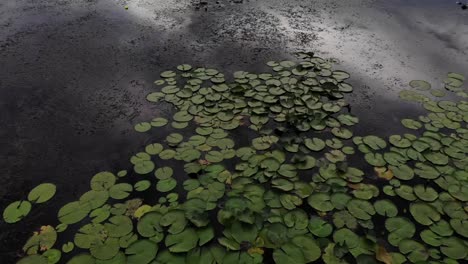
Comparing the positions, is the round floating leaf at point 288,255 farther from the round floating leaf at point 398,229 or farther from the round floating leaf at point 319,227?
the round floating leaf at point 398,229

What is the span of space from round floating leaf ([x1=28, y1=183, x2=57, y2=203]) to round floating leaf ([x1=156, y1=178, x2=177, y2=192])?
843 millimetres

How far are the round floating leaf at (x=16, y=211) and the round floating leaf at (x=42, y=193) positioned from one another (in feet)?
0.20

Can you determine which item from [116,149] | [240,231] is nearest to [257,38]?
[116,149]

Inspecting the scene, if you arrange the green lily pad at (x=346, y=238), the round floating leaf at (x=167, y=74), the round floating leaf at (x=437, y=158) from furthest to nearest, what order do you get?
the round floating leaf at (x=167, y=74)
the round floating leaf at (x=437, y=158)
the green lily pad at (x=346, y=238)

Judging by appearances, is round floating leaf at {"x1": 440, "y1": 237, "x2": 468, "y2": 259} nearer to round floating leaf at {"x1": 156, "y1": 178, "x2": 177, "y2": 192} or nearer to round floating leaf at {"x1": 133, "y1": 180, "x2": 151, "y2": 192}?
round floating leaf at {"x1": 156, "y1": 178, "x2": 177, "y2": 192}

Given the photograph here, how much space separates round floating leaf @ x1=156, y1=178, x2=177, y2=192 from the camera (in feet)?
9.31

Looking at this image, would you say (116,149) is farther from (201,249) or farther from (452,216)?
(452,216)

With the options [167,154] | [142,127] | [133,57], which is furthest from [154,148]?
[133,57]

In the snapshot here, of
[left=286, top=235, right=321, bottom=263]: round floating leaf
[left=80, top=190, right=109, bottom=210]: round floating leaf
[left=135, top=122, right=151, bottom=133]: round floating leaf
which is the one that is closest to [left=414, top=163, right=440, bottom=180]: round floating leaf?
[left=286, top=235, right=321, bottom=263]: round floating leaf

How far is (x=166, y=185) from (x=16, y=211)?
1.14m

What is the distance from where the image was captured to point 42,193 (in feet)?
9.20

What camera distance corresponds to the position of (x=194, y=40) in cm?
483

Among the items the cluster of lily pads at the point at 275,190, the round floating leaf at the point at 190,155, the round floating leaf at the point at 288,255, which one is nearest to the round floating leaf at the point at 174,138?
the cluster of lily pads at the point at 275,190

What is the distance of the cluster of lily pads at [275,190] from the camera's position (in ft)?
7.89
